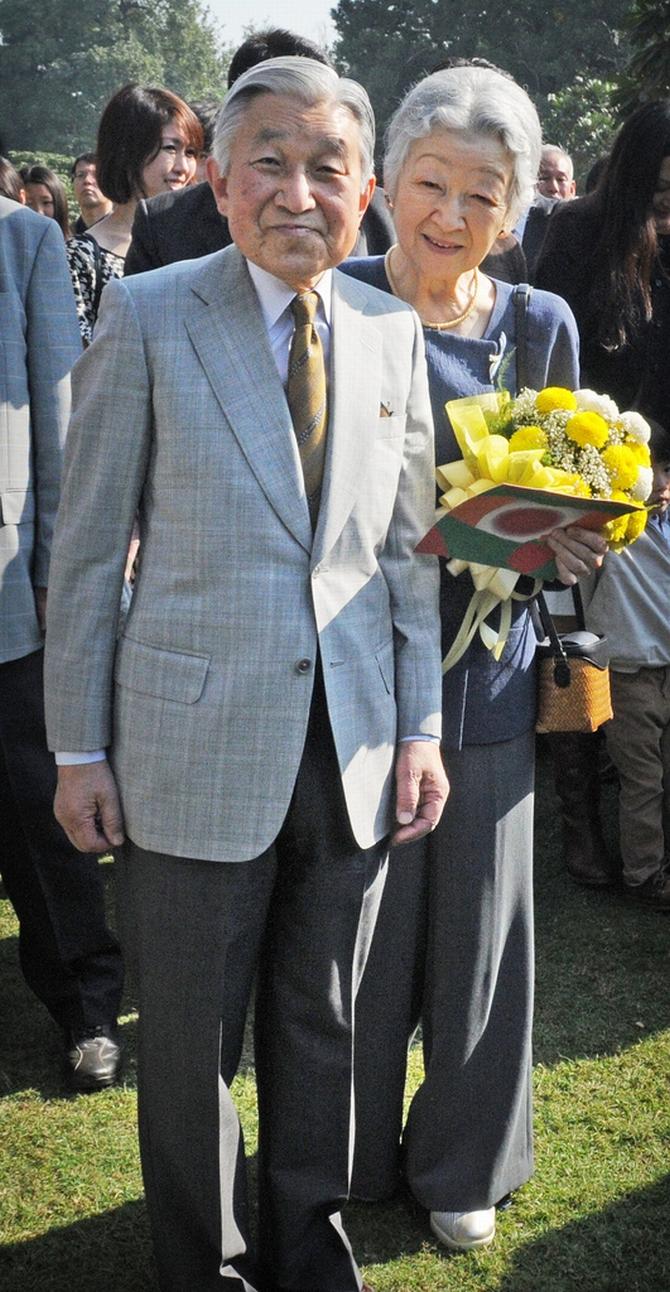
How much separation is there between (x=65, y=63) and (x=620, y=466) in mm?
72138

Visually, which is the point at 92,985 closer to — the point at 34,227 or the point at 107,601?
the point at 107,601

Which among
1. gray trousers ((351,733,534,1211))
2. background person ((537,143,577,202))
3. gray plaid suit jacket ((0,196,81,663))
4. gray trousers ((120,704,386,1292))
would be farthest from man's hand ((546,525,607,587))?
background person ((537,143,577,202))

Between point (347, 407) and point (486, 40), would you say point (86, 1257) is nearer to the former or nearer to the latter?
point (347, 407)

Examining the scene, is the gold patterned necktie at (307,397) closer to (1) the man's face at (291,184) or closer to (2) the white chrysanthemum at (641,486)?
(1) the man's face at (291,184)

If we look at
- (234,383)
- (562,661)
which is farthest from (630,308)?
(234,383)

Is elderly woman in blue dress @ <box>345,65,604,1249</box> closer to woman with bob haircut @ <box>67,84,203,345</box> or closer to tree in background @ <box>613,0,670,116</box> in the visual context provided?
woman with bob haircut @ <box>67,84,203,345</box>

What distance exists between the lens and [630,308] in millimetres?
4336

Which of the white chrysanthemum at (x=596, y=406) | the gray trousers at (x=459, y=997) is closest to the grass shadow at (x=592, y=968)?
the gray trousers at (x=459, y=997)

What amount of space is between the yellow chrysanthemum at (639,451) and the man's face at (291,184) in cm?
70

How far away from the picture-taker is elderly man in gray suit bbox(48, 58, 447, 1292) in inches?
88.5

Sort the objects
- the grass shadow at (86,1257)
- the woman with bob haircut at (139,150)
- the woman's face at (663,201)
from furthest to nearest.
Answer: the woman with bob haircut at (139,150), the woman's face at (663,201), the grass shadow at (86,1257)

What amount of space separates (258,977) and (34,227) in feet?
6.44

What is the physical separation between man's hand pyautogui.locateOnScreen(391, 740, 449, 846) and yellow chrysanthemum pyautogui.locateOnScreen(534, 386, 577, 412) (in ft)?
2.15

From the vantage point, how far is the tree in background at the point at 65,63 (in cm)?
6556
